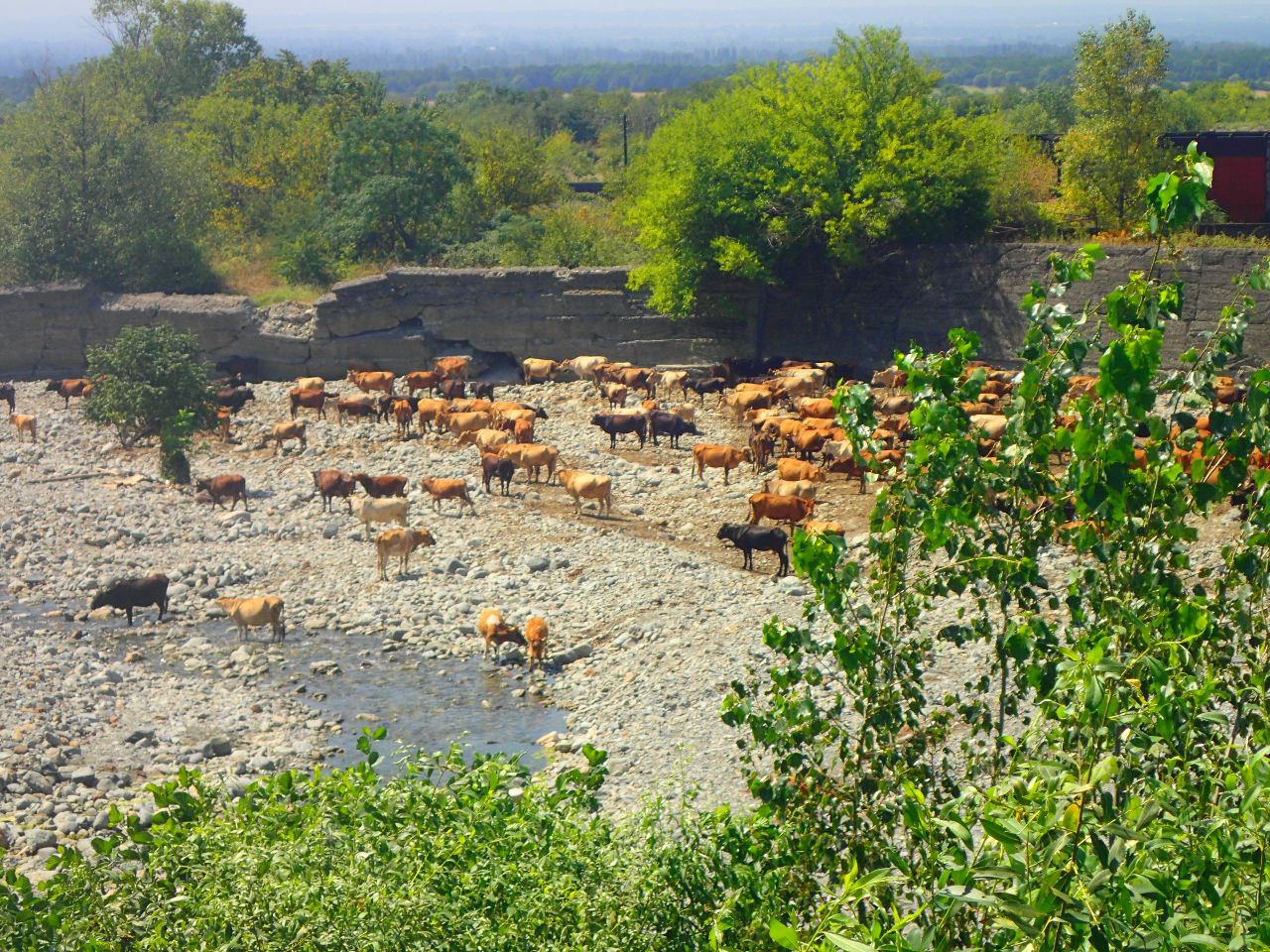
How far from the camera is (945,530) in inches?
188

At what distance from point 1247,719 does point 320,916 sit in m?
3.18

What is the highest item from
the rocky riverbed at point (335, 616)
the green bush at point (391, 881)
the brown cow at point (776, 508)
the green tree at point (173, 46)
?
the green tree at point (173, 46)

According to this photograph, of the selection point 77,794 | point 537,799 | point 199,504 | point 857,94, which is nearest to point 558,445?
point 199,504

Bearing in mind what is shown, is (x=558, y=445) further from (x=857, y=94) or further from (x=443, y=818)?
(x=443, y=818)

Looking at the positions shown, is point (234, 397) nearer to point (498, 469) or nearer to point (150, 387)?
point (150, 387)

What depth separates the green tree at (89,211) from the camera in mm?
30844

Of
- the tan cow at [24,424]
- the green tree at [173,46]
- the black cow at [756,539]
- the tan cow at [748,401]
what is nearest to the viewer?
the black cow at [756,539]

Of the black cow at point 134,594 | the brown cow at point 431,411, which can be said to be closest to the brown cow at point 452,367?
the brown cow at point 431,411

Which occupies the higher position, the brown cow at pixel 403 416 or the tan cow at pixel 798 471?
the tan cow at pixel 798 471

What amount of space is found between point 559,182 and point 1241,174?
17110mm

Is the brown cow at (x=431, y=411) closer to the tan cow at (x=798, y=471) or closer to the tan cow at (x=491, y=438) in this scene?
→ the tan cow at (x=491, y=438)

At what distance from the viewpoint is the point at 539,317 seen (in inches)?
1117

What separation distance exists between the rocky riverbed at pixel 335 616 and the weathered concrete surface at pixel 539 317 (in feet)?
16.4

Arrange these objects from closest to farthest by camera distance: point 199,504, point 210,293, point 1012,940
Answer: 1. point 1012,940
2. point 199,504
3. point 210,293
